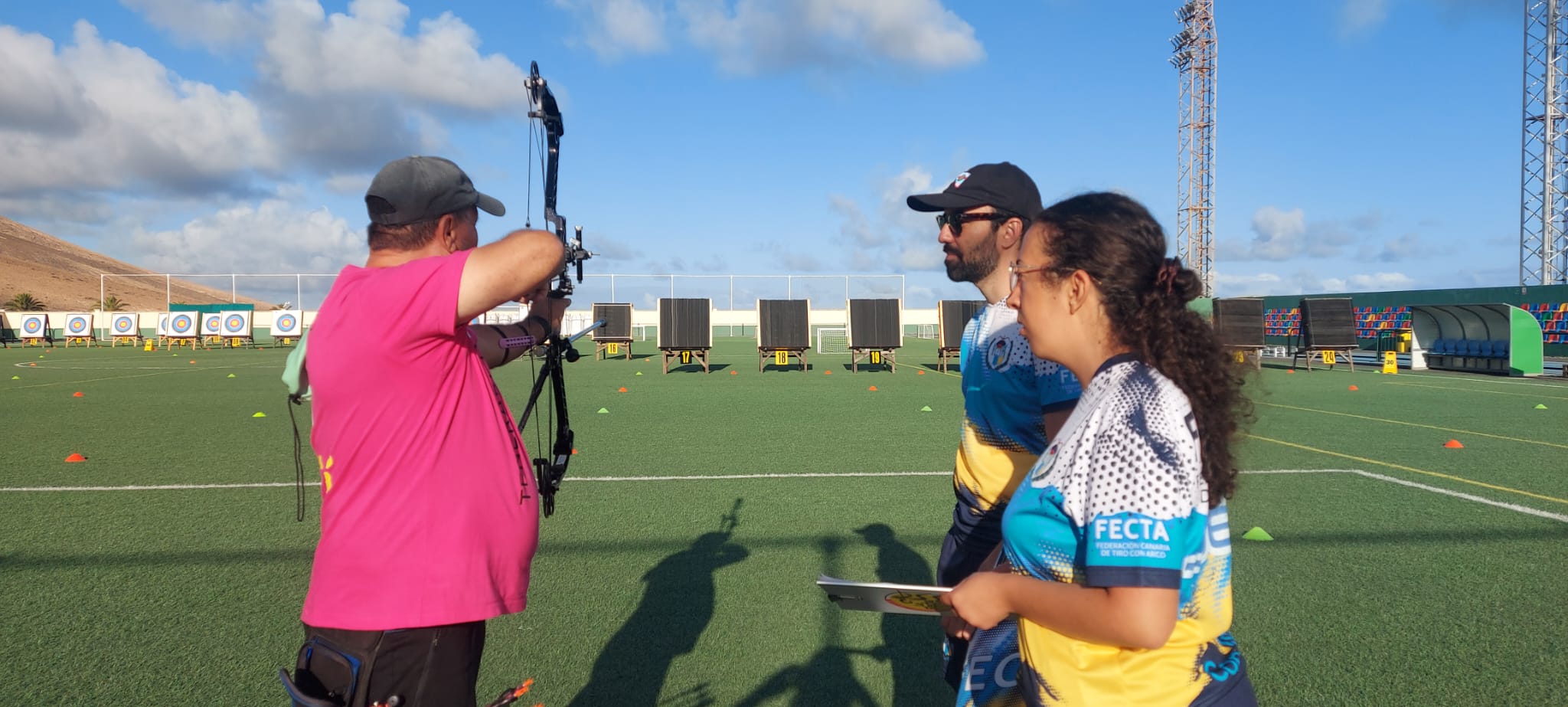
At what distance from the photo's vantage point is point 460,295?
154 cm

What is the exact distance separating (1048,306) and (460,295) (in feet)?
3.18

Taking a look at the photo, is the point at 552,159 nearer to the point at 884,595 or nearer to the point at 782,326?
the point at 884,595

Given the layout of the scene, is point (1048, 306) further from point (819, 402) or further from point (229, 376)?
point (229, 376)

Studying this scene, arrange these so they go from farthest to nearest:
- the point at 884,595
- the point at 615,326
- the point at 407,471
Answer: the point at 615,326, the point at 407,471, the point at 884,595

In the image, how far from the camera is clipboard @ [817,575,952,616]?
4.78 feet

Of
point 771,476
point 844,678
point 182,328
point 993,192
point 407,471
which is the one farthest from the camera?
point 182,328

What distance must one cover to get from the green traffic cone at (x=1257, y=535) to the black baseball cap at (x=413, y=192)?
457cm

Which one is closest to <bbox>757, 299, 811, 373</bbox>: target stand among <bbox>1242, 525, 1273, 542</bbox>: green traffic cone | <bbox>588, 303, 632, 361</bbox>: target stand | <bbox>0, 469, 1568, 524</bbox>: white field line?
<bbox>588, 303, 632, 361</bbox>: target stand

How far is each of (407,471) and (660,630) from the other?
2146mm

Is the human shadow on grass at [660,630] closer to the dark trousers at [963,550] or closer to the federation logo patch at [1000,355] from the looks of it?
the dark trousers at [963,550]

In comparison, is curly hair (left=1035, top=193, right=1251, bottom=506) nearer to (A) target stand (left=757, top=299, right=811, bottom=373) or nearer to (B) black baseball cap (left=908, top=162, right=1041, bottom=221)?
(B) black baseball cap (left=908, top=162, right=1041, bottom=221)

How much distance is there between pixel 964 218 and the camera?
241 centimetres

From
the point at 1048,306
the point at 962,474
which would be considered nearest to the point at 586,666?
the point at 962,474

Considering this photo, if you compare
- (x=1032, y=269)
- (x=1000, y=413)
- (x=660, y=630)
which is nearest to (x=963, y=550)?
(x=1000, y=413)
